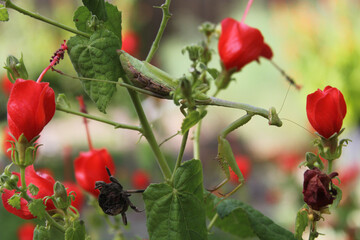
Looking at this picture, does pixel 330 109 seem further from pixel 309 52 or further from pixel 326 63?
pixel 309 52

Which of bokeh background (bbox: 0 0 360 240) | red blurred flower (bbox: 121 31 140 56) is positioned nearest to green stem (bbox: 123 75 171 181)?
bokeh background (bbox: 0 0 360 240)

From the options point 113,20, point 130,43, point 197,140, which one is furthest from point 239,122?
point 130,43

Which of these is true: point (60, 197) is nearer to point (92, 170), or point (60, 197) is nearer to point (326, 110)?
point (92, 170)

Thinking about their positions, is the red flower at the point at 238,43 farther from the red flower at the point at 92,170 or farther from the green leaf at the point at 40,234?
the green leaf at the point at 40,234

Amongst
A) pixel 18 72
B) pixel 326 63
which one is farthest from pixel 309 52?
pixel 18 72

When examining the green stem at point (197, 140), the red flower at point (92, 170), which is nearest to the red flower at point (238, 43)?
the green stem at point (197, 140)

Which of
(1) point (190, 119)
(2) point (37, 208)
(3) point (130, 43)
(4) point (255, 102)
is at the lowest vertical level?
(4) point (255, 102)
